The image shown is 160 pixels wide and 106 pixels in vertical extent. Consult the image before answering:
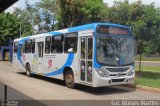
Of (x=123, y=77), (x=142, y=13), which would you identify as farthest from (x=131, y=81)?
(x=142, y=13)

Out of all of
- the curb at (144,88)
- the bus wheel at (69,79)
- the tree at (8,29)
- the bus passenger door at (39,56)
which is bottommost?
the curb at (144,88)

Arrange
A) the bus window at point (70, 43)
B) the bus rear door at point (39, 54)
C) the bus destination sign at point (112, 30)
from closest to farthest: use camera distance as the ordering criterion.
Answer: the bus destination sign at point (112, 30) → the bus window at point (70, 43) → the bus rear door at point (39, 54)

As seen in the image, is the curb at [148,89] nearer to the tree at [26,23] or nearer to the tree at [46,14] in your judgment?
the tree at [46,14]

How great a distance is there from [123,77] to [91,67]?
1508mm

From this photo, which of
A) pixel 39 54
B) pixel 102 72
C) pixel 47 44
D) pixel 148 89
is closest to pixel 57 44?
pixel 47 44

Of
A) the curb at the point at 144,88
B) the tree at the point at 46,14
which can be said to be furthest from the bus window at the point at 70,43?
the tree at the point at 46,14

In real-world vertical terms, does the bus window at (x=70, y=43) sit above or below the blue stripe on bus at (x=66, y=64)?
above

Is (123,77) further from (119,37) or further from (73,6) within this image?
(73,6)

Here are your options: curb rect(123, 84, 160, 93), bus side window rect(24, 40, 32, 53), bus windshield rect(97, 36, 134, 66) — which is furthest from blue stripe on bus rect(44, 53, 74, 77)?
bus side window rect(24, 40, 32, 53)

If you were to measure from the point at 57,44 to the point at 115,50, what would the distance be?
160 inches

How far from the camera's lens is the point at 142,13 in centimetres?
1966

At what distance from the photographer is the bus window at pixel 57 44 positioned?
617 inches

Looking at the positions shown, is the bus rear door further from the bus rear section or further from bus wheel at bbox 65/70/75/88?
the bus rear section

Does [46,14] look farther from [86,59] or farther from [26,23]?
[86,59]
